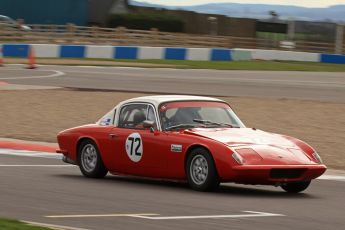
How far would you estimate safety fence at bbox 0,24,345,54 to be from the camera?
47531mm

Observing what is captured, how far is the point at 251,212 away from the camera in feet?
32.0

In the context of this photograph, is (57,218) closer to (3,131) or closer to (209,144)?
(209,144)

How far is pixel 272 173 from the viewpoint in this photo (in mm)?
10984

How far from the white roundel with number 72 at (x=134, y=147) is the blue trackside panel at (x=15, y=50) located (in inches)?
1202

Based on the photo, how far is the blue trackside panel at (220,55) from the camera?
4816 cm

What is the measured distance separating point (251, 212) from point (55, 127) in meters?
10.4

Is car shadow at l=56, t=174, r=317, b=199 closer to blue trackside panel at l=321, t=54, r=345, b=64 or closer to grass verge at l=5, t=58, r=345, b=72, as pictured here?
grass verge at l=5, t=58, r=345, b=72

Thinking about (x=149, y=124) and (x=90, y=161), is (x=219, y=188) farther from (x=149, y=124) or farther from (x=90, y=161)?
(x=90, y=161)

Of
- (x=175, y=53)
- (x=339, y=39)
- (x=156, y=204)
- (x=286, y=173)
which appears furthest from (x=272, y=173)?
(x=339, y=39)

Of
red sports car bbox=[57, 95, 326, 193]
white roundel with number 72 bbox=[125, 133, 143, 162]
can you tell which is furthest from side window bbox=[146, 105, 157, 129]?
white roundel with number 72 bbox=[125, 133, 143, 162]

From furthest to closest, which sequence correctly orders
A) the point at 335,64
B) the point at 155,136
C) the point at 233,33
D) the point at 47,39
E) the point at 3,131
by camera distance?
the point at 233,33
the point at 335,64
the point at 47,39
the point at 3,131
the point at 155,136

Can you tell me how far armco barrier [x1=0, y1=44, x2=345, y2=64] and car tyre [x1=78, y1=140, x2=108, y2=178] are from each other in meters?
29.3

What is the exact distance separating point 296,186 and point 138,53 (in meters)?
34.9

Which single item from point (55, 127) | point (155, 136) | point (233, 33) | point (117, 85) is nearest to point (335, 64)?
point (233, 33)
